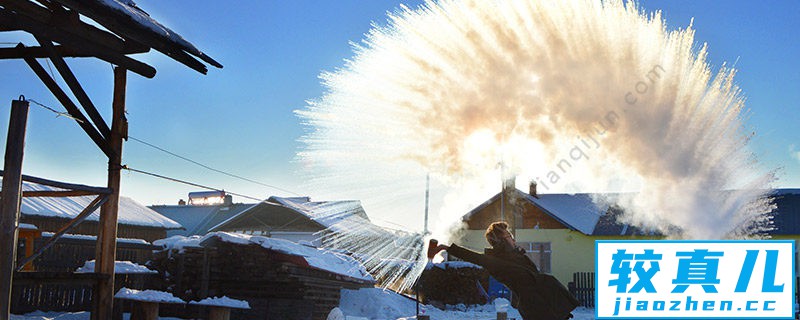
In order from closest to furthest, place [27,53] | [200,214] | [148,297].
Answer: [27,53]
[148,297]
[200,214]

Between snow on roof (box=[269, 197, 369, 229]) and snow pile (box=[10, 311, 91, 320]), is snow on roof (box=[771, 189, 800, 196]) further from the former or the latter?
snow pile (box=[10, 311, 91, 320])

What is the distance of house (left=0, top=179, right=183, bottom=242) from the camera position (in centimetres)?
2289

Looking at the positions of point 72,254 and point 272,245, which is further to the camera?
point 72,254

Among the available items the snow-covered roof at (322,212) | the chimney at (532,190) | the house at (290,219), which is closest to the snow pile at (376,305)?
the snow-covered roof at (322,212)

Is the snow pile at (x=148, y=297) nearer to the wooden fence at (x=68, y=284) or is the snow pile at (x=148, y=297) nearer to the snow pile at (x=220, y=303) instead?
the snow pile at (x=220, y=303)

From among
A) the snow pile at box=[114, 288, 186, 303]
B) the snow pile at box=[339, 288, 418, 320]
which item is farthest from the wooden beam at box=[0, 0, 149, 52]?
the snow pile at box=[339, 288, 418, 320]

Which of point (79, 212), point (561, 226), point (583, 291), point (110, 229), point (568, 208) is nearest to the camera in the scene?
point (110, 229)

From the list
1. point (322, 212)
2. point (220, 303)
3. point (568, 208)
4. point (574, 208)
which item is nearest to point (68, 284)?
point (220, 303)

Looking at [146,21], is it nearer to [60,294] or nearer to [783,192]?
[60,294]

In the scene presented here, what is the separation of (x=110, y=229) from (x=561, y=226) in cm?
3167

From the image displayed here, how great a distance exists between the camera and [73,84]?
29.0ft

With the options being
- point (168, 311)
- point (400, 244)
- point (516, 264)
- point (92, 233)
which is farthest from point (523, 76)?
point (400, 244)

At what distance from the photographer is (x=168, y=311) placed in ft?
Result: 57.0

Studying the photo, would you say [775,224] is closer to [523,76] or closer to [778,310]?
[523,76]
